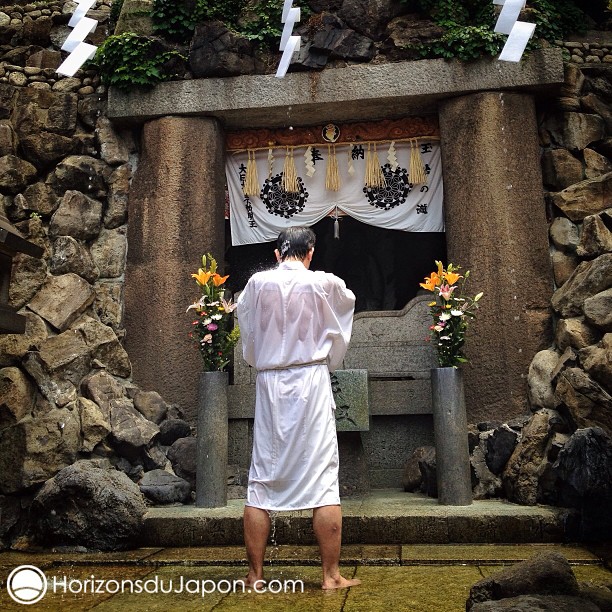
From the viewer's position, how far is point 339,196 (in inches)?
329

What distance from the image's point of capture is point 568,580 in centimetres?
283

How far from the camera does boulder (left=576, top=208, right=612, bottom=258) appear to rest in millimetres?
6332

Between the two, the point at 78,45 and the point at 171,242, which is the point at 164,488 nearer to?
the point at 171,242

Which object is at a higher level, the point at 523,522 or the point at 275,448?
the point at 275,448

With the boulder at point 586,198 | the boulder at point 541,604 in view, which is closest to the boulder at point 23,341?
the boulder at point 541,604

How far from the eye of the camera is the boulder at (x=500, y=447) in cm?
616

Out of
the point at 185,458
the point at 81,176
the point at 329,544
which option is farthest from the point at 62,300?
the point at 329,544

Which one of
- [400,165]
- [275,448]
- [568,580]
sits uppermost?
[400,165]

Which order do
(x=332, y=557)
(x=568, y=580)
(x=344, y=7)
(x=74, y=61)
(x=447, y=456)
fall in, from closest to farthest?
(x=568, y=580) → (x=332, y=557) → (x=447, y=456) → (x=74, y=61) → (x=344, y=7)

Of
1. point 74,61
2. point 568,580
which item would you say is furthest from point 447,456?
point 74,61

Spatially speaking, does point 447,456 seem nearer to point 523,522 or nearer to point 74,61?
point 523,522

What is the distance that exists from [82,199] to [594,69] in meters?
6.23

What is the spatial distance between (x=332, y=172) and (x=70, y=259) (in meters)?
3.33

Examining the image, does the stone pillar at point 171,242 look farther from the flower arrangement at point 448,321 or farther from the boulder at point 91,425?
the flower arrangement at point 448,321
